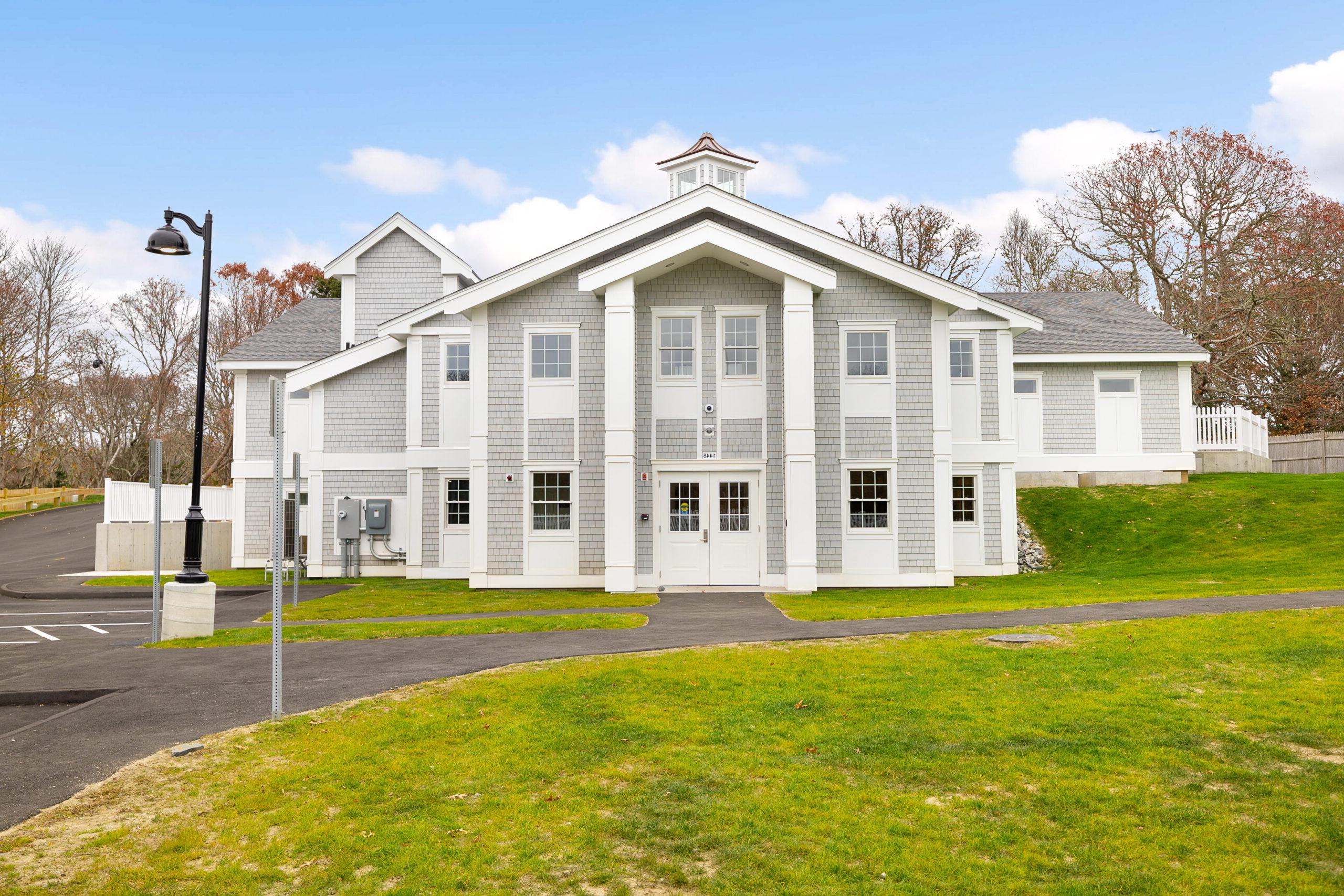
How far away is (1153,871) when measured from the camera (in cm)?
546

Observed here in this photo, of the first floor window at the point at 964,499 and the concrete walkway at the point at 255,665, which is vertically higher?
the first floor window at the point at 964,499

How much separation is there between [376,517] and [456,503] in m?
2.17

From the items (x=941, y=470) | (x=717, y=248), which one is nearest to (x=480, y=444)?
(x=717, y=248)

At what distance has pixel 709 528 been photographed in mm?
20938

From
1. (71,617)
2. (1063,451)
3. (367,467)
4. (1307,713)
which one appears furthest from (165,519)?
(1307,713)

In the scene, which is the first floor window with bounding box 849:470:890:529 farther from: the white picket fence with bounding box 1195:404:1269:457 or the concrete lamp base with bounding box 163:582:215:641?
the white picket fence with bounding box 1195:404:1269:457

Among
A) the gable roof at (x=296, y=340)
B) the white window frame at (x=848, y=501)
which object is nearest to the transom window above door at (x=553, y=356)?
the white window frame at (x=848, y=501)

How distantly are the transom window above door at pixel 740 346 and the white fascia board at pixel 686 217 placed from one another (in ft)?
6.78

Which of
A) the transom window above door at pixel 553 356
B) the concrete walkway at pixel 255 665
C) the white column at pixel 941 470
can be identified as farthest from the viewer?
the transom window above door at pixel 553 356

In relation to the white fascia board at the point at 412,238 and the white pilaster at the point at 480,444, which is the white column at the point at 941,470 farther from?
the white fascia board at the point at 412,238

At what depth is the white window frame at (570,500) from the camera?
21.0 meters

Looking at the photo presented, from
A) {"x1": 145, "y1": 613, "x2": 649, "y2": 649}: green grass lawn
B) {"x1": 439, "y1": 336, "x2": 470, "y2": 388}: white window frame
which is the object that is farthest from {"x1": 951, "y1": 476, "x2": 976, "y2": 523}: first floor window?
{"x1": 439, "y1": 336, "x2": 470, "y2": 388}: white window frame

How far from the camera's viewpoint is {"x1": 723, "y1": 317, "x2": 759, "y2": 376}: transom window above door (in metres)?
21.0

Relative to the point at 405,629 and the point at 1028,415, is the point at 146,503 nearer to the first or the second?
the point at 405,629
